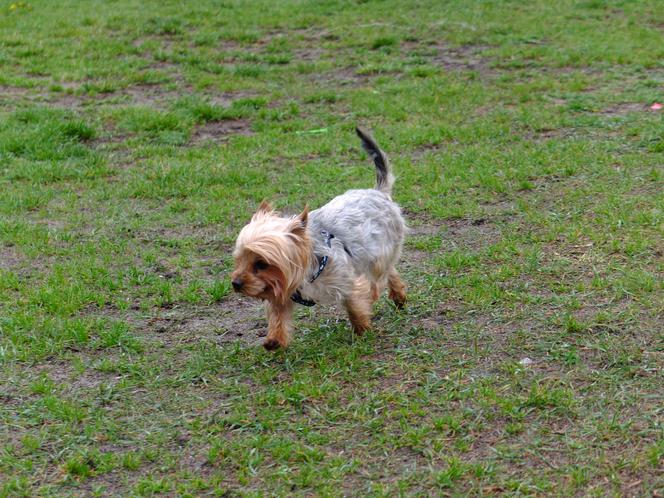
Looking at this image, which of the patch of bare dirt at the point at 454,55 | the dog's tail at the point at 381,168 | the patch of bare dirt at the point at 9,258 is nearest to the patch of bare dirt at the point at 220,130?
the patch of bare dirt at the point at 9,258

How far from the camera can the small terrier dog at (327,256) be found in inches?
204

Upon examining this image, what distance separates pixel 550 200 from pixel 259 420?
3969mm

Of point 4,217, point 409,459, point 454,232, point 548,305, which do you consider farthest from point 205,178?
point 409,459

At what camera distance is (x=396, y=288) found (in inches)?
245

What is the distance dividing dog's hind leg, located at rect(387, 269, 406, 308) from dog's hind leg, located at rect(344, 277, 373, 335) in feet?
1.25

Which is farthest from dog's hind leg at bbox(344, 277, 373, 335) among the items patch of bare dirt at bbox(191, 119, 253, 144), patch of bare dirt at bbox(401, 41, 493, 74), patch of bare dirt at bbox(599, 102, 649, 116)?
patch of bare dirt at bbox(401, 41, 493, 74)

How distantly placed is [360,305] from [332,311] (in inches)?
29.3

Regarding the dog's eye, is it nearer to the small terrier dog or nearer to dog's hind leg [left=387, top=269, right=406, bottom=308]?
the small terrier dog

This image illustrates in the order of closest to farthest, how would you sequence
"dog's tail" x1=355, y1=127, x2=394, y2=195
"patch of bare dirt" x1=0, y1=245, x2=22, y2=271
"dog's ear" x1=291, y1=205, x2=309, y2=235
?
"dog's ear" x1=291, y1=205, x2=309, y2=235 → "dog's tail" x1=355, y1=127, x2=394, y2=195 → "patch of bare dirt" x1=0, y1=245, x2=22, y2=271

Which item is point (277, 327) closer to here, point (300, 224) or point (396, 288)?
point (300, 224)

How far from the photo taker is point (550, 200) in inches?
309

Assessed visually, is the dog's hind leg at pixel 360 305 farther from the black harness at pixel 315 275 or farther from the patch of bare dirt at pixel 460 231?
the patch of bare dirt at pixel 460 231

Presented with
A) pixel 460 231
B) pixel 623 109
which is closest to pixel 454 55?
pixel 623 109

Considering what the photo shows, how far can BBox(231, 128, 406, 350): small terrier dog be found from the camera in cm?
518
